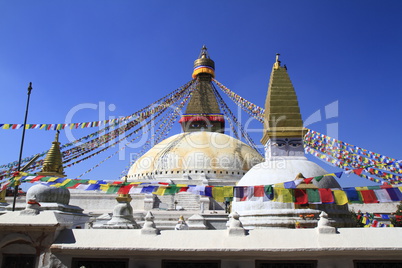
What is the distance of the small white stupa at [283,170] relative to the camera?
8.51 meters

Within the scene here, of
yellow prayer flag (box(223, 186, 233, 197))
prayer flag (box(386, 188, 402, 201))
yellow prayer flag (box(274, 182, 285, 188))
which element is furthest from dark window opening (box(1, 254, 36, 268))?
prayer flag (box(386, 188, 402, 201))

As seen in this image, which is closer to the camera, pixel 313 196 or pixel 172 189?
pixel 313 196

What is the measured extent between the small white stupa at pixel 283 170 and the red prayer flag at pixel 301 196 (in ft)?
2.12

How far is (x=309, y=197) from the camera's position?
734 cm

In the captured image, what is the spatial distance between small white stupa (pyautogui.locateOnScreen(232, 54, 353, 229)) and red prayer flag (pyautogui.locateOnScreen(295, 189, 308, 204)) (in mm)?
647

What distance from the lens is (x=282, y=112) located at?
37.9 feet

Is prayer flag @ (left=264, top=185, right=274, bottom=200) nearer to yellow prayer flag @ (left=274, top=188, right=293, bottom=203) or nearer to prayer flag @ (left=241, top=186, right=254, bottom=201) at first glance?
yellow prayer flag @ (left=274, top=188, right=293, bottom=203)

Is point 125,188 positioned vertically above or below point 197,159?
below

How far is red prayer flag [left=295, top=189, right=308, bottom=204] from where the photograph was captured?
7388 millimetres

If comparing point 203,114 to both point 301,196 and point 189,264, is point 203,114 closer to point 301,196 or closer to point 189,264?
point 301,196

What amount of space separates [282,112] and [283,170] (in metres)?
2.83

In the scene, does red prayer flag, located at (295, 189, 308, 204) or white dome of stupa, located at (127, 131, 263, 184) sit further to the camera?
white dome of stupa, located at (127, 131, 263, 184)

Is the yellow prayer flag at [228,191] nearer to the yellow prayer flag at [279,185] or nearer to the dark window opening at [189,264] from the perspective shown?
the yellow prayer flag at [279,185]

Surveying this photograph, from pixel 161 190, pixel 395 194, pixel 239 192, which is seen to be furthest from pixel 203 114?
pixel 395 194
